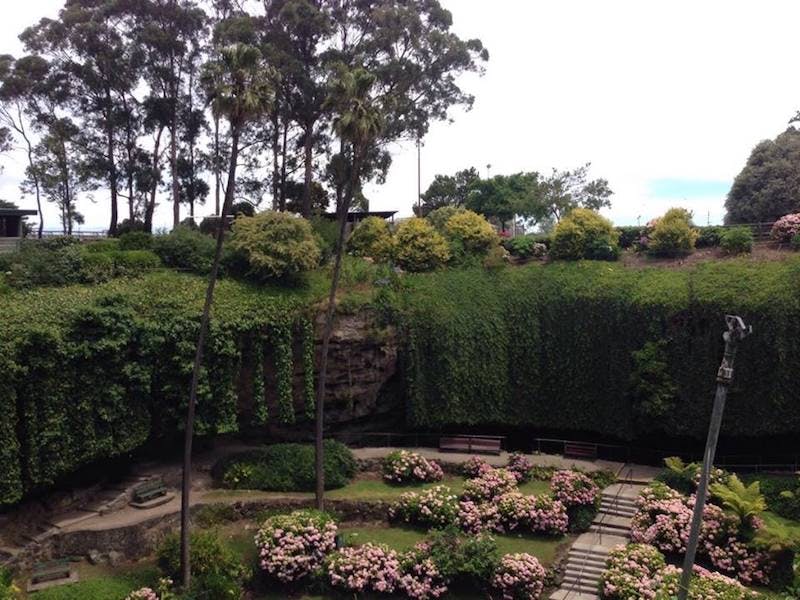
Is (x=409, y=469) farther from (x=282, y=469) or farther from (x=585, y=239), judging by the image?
(x=585, y=239)

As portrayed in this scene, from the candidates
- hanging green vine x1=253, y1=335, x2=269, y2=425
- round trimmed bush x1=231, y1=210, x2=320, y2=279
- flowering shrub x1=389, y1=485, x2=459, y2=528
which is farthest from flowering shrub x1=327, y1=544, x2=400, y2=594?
round trimmed bush x1=231, y1=210, x2=320, y2=279

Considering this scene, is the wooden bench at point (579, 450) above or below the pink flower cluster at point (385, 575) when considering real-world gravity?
above

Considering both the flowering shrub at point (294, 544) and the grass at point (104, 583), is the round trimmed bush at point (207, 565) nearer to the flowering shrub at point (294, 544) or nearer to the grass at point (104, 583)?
the grass at point (104, 583)

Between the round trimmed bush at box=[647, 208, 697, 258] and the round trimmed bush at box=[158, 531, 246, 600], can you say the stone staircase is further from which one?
the round trimmed bush at box=[647, 208, 697, 258]

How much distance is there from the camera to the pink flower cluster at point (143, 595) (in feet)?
52.3

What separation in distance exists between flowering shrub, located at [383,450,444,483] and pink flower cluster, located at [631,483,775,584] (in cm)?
668

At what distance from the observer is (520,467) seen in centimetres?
2319

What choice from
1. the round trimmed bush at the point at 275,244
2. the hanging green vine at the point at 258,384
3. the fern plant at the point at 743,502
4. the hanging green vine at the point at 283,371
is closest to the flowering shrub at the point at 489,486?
the fern plant at the point at 743,502

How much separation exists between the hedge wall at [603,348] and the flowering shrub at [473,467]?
93.5 inches

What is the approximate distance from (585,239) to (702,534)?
14078mm

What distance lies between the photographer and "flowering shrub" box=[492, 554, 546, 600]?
17172 mm

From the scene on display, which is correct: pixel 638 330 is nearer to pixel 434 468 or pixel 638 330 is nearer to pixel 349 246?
pixel 434 468

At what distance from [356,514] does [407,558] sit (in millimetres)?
3396

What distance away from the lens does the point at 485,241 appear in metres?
30.6
